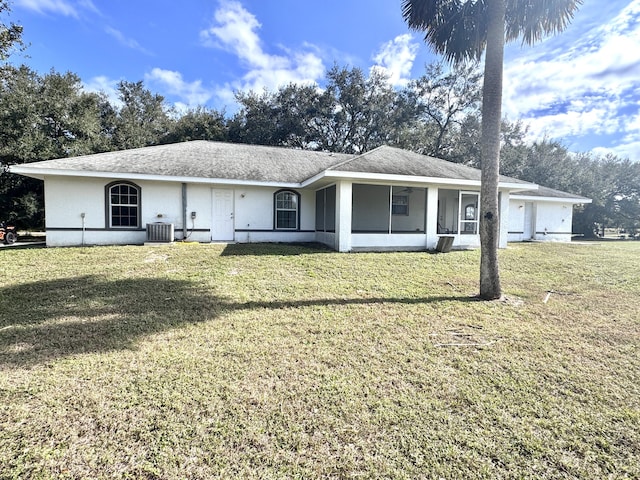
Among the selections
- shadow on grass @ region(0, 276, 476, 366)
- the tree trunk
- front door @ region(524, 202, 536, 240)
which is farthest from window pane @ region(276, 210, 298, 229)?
front door @ region(524, 202, 536, 240)

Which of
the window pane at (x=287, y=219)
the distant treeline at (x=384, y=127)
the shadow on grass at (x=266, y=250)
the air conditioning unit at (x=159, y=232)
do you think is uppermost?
the distant treeline at (x=384, y=127)

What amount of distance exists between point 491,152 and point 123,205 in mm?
12447

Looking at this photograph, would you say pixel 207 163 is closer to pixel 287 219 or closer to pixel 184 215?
pixel 184 215

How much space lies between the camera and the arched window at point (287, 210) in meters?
14.0

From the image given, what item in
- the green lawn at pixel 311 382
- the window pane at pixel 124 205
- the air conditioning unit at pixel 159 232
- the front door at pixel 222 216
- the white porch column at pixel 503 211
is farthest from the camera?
the front door at pixel 222 216

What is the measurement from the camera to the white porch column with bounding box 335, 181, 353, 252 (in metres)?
11.0

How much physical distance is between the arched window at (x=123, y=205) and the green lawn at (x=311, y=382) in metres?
5.73

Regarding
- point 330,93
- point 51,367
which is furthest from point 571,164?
point 51,367

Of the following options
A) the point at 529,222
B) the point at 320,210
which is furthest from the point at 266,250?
the point at 529,222

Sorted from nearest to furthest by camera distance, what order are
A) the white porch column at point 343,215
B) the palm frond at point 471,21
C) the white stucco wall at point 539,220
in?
1. the palm frond at point 471,21
2. the white porch column at point 343,215
3. the white stucco wall at point 539,220

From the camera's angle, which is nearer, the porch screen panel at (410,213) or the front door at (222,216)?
the front door at (222,216)

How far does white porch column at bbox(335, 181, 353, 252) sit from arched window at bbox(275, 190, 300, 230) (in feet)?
11.4

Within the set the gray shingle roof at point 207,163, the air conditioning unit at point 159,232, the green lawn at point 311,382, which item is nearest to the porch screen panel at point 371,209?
the gray shingle roof at point 207,163

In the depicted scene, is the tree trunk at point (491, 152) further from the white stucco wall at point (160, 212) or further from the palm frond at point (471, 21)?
the white stucco wall at point (160, 212)
